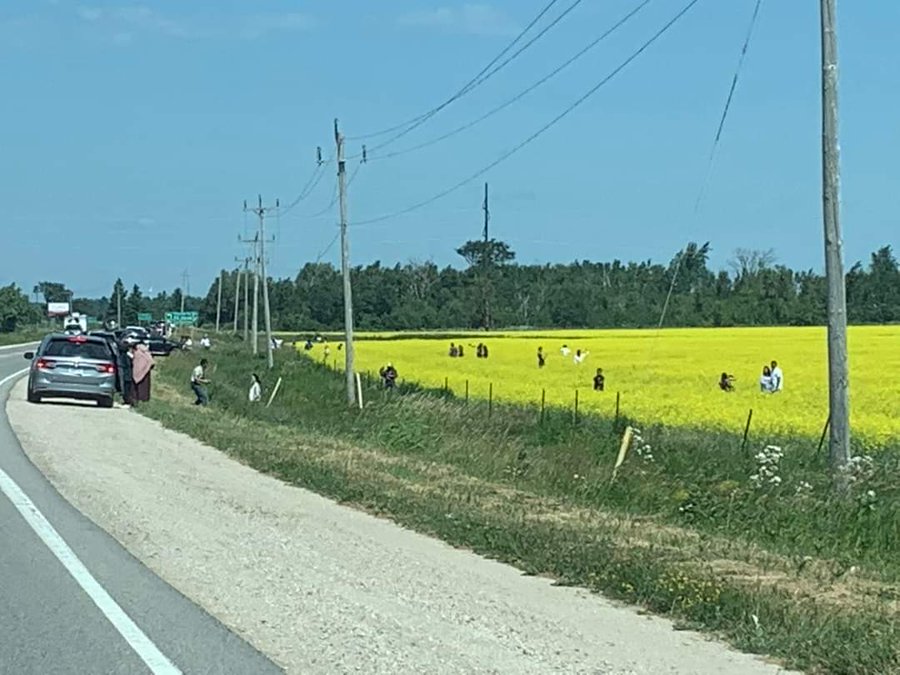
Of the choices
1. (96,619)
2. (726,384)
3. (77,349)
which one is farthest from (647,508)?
(726,384)

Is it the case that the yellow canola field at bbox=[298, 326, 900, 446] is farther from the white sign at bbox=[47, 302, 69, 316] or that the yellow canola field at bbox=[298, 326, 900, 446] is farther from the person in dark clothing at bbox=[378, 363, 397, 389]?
the white sign at bbox=[47, 302, 69, 316]

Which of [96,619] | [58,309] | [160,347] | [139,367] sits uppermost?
[58,309]

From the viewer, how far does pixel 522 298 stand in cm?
15575

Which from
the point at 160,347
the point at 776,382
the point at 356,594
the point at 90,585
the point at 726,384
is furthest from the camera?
the point at 160,347

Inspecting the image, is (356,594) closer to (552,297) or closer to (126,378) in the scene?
(126,378)

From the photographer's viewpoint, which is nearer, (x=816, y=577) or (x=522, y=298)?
(x=816, y=577)

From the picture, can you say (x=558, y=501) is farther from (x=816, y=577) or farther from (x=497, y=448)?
(x=497, y=448)

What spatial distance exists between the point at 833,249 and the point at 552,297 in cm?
12909

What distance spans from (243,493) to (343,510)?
1.99 m

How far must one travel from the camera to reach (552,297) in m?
147

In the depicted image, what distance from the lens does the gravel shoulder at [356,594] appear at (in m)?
8.16

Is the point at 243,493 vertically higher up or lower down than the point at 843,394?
lower down

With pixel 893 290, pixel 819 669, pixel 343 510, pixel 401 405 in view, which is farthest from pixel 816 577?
pixel 893 290

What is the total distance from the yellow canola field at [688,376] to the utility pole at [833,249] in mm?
7473
